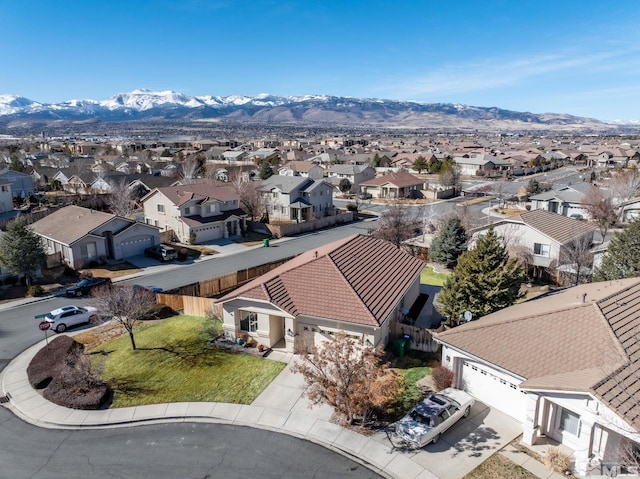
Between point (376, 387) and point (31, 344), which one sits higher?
point (376, 387)

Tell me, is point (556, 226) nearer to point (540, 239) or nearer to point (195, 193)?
point (540, 239)

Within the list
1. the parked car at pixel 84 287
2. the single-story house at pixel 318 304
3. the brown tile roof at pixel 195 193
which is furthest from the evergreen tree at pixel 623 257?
the brown tile roof at pixel 195 193

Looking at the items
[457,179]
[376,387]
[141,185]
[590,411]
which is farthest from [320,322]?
[457,179]

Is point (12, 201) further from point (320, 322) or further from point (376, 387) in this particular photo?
point (376, 387)

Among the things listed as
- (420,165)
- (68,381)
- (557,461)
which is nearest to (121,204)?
(68,381)

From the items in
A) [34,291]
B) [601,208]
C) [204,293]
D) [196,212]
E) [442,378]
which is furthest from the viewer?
[601,208]

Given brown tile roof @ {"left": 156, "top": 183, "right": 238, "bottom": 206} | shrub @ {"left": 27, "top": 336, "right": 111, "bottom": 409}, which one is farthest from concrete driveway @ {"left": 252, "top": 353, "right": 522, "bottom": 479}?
brown tile roof @ {"left": 156, "top": 183, "right": 238, "bottom": 206}

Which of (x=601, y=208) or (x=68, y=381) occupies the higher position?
(x=601, y=208)
